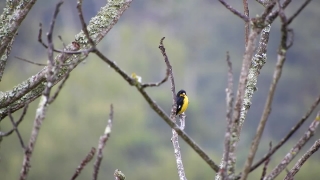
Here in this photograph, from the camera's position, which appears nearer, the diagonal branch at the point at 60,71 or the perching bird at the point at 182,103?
the diagonal branch at the point at 60,71

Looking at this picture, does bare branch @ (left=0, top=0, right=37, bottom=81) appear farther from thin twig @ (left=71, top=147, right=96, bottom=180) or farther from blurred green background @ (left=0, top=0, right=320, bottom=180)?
blurred green background @ (left=0, top=0, right=320, bottom=180)

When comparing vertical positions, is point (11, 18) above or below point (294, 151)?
above

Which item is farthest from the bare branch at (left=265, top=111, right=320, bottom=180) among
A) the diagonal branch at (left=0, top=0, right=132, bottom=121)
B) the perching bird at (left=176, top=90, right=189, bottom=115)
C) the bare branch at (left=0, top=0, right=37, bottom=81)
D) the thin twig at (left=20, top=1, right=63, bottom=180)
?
the perching bird at (left=176, top=90, right=189, bottom=115)

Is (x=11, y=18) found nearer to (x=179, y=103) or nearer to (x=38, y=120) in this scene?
(x=38, y=120)

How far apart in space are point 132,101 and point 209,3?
14979 millimetres

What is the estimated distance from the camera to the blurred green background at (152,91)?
39.4 meters

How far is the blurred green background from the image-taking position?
3938 centimetres

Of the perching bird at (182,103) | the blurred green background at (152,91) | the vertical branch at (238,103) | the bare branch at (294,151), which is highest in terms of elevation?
the blurred green background at (152,91)

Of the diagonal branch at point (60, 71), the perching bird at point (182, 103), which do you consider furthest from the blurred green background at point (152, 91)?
the diagonal branch at point (60, 71)

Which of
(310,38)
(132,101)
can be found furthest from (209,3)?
(132,101)

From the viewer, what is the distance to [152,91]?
43469 millimetres

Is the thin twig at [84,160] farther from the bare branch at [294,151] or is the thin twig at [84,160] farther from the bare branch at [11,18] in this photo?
the bare branch at [11,18]

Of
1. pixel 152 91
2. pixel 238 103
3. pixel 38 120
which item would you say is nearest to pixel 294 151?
pixel 238 103

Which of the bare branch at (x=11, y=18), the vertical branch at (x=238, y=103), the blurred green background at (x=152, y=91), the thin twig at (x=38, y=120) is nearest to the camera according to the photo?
the thin twig at (x=38, y=120)
